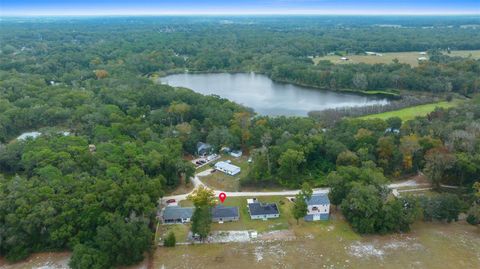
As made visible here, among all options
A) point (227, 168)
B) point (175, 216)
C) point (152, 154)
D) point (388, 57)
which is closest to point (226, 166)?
point (227, 168)

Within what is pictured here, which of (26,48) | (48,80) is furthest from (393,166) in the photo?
(26,48)

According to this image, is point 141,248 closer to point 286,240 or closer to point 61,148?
point 286,240

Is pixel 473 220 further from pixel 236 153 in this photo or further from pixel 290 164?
pixel 236 153

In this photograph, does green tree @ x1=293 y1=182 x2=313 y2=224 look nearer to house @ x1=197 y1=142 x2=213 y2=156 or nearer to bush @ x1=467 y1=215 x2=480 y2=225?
bush @ x1=467 y1=215 x2=480 y2=225

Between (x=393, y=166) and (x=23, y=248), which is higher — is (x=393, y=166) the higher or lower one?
the higher one

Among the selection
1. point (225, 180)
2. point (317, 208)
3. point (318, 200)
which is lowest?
point (225, 180)

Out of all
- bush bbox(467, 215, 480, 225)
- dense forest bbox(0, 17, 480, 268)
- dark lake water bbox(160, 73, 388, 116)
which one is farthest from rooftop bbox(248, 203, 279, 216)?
dark lake water bbox(160, 73, 388, 116)
